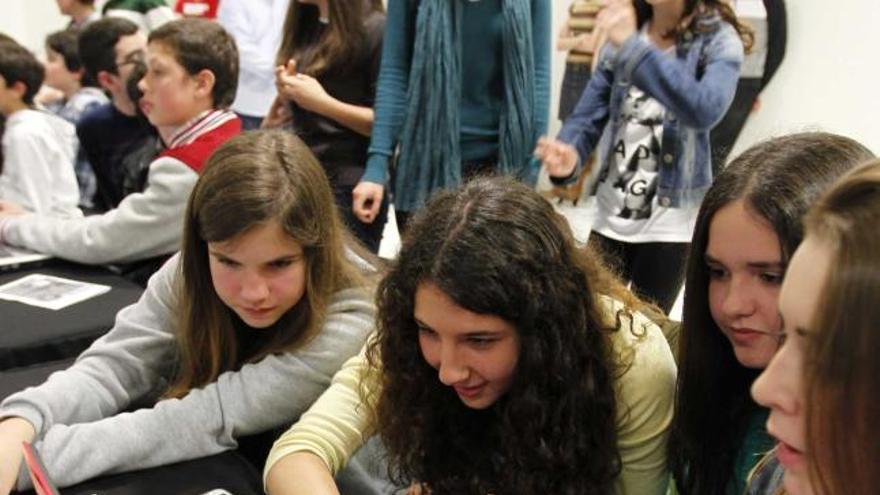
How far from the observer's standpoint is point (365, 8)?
2377 mm

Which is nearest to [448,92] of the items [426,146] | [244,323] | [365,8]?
[426,146]

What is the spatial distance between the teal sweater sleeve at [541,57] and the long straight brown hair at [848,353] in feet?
4.67

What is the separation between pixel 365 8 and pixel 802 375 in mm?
1833

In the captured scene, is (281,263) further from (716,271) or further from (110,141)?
(110,141)

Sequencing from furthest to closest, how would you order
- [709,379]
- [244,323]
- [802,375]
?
1. [244,323]
2. [709,379]
3. [802,375]

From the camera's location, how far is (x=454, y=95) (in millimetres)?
2111

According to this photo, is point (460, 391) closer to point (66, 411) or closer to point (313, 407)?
point (313, 407)

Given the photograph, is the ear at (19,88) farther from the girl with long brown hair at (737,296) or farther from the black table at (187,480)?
the girl with long brown hair at (737,296)

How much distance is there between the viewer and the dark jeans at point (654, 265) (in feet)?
6.53

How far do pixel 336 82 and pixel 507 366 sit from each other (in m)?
1.38

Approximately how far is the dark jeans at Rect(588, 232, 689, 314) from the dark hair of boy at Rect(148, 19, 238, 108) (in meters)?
1.17

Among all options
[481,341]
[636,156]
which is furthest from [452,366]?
[636,156]

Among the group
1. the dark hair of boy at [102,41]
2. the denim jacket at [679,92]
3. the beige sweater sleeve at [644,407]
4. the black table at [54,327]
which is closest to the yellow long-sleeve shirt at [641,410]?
the beige sweater sleeve at [644,407]

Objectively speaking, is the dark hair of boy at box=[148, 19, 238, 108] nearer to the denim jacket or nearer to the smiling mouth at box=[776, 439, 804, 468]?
the denim jacket
